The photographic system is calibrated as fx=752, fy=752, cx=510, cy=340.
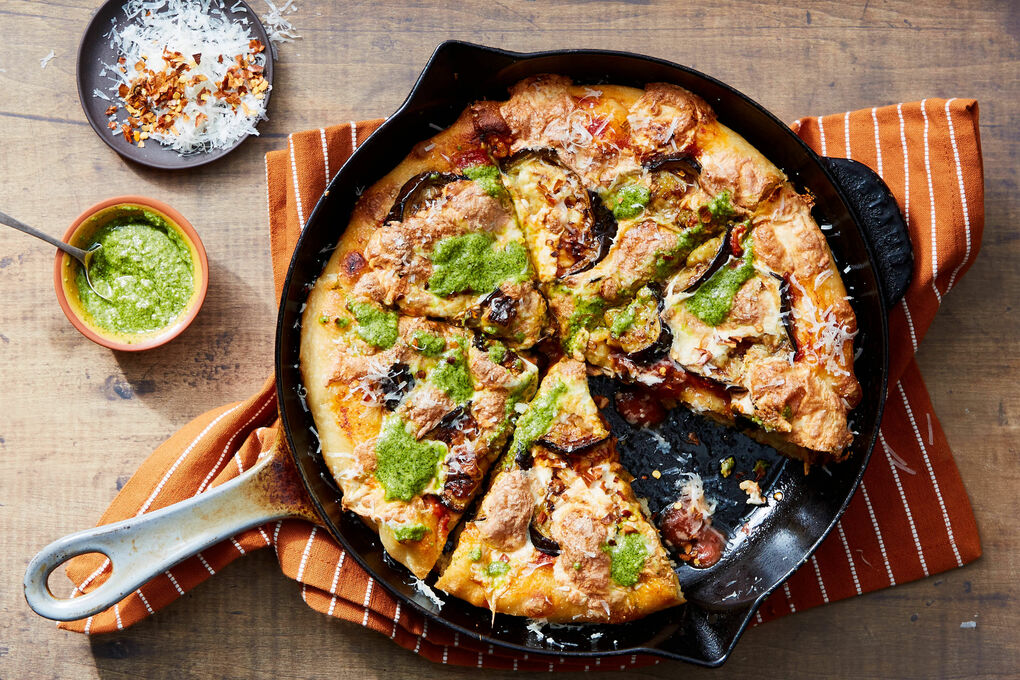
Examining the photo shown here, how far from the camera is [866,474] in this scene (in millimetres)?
4277

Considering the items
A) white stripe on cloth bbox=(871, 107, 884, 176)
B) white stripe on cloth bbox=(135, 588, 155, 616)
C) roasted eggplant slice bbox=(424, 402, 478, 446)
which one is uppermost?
white stripe on cloth bbox=(871, 107, 884, 176)

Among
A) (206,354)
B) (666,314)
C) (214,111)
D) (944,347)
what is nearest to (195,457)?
(206,354)

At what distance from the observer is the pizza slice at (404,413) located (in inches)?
147

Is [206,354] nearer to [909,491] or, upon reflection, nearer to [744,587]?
[744,587]

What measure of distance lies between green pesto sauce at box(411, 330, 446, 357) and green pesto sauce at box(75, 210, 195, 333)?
1371 millimetres

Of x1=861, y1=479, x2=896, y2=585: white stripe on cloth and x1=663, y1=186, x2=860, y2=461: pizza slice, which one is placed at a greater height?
x1=663, y1=186, x2=860, y2=461: pizza slice

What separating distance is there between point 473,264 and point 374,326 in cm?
59

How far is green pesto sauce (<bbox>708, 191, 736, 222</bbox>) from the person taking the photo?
3.80 m

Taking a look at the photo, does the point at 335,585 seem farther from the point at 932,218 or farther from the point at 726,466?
the point at 932,218

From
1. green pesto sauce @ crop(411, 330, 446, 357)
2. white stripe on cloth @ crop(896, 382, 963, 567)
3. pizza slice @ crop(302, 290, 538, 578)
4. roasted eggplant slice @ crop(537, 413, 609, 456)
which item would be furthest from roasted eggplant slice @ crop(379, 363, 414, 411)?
white stripe on cloth @ crop(896, 382, 963, 567)

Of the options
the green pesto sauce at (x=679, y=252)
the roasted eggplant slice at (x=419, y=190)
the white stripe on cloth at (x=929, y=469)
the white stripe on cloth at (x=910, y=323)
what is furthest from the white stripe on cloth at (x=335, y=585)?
the white stripe on cloth at (x=910, y=323)

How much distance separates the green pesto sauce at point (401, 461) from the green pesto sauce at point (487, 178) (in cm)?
126

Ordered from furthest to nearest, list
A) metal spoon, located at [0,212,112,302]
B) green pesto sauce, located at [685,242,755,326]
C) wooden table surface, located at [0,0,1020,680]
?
1. wooden table surface, located at [0,0,1020,680]
2. metal spoon, located at [0,212,112,302]
3. green pesto sauce, located at [685,242,755,326]

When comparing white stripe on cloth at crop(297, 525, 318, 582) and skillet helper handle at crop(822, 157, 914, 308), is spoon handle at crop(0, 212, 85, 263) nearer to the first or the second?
white stripe on cloth at crop(297, 525, 318, 582)
